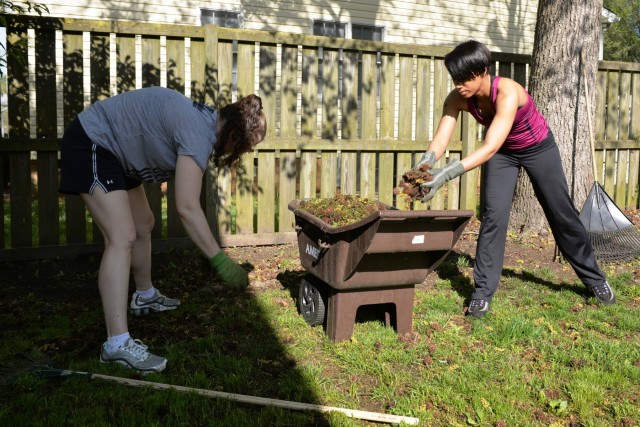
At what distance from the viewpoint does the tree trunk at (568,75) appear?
6539 mm

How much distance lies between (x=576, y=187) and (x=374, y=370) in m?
4.28

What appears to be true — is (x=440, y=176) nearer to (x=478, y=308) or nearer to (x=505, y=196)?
(x=505, y=196)

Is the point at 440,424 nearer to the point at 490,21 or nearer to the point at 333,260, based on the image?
the point at 333,260

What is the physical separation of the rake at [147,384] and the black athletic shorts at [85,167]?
37.1 inches

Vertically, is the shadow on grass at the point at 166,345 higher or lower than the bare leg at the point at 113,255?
lower

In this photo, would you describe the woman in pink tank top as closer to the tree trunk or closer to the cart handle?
the cart handle

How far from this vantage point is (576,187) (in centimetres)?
670

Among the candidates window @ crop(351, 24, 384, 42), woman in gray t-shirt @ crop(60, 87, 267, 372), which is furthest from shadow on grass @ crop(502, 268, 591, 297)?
window @ crop(351, 24, 384, 42)

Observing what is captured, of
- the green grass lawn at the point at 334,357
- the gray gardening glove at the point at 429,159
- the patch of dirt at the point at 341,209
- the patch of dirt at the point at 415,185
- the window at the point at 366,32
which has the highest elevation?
the window at the point at 366,32

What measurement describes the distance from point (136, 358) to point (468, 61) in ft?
8.70

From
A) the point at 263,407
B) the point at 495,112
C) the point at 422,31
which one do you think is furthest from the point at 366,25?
the point at 263,407

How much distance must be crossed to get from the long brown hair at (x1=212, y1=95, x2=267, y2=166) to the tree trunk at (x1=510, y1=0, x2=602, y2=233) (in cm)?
440

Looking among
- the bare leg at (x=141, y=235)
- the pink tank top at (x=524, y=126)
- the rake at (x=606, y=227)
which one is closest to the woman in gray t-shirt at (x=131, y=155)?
the bare leg at (x=141, y=235)

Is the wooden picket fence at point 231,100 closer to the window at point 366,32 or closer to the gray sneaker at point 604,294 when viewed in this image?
the gray sneaker at point 604,294
